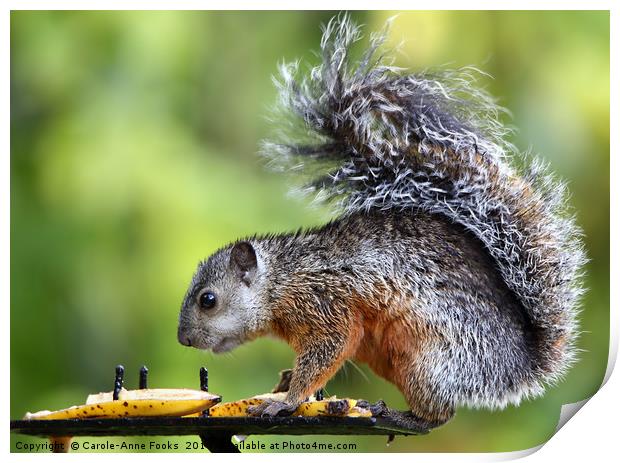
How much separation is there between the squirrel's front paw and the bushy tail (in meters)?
0.50

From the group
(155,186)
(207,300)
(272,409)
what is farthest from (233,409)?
(155,186)

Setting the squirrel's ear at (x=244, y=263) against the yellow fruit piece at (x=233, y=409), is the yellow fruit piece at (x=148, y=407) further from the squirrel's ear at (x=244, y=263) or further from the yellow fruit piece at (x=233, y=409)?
the squirrel's ear at (x=244, y=263)

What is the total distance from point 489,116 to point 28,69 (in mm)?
1553

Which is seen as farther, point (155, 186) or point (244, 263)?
point (155, 186)

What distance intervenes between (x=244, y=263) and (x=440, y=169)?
0.50 m

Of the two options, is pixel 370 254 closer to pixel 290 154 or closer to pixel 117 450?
pixel 290 154

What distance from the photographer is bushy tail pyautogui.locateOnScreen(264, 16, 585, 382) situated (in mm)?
2035

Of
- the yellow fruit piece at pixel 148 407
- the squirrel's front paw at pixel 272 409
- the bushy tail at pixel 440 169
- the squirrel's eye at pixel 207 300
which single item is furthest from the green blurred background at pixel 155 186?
the yellow fruit piece at pixel 148 407

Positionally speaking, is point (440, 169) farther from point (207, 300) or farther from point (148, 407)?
point (148, 407)

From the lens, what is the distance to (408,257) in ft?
6.53

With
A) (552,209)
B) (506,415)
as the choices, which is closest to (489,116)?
(552,209)

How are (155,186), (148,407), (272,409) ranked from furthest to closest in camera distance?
(155,186)
(272,409)
(148,407)

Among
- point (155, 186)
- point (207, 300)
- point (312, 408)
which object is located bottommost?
point (312, 408)

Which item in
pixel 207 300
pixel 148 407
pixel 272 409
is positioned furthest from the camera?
pixel 207 300
